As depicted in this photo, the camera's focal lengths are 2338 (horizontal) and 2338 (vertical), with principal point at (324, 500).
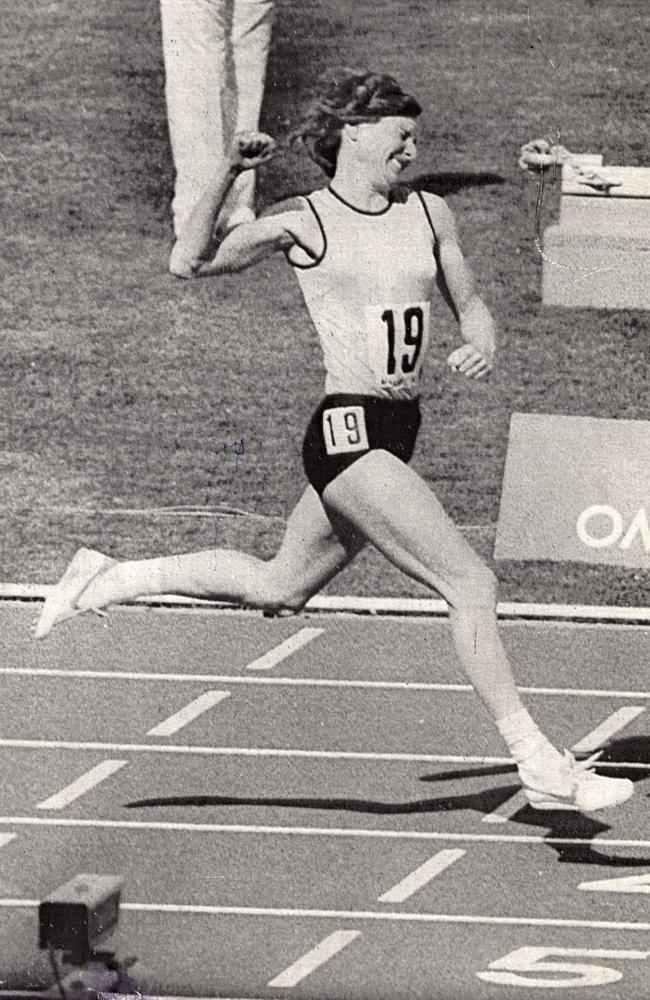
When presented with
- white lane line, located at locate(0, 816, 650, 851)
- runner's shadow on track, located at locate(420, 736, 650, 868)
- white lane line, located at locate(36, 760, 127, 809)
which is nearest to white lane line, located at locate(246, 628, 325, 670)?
white lane line, located at locate(36, 760, 127, 809)

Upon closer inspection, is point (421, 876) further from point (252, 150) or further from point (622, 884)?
point (252, 150)

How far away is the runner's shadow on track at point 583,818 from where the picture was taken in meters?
7.75

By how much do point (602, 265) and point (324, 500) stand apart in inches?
75.3

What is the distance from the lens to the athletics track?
23.9 feet

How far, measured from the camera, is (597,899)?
753 centimetres

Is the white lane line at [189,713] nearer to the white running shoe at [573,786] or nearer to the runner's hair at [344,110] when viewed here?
the white running shoe at [573,786]

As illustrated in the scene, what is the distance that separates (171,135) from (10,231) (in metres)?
0.75

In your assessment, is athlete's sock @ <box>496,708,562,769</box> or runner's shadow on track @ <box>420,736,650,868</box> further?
runner's shadow on track @ <box>420,736,650,868</box>

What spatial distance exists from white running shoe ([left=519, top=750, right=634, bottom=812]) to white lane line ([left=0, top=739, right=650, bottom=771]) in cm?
73

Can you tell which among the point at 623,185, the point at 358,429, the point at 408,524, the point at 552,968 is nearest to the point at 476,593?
the point at 408,524

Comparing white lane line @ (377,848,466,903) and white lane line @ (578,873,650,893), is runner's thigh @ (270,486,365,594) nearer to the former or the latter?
white lane line @ (377,848,466,903)

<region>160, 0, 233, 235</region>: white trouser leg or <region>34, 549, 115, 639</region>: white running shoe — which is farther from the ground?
<region>160, 0, 233, 235</region>: white trouser leg

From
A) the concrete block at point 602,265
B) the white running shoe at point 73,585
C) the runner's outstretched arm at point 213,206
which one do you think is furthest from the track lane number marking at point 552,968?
the concrete block at point 602,265

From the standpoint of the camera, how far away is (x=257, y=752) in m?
8.30
